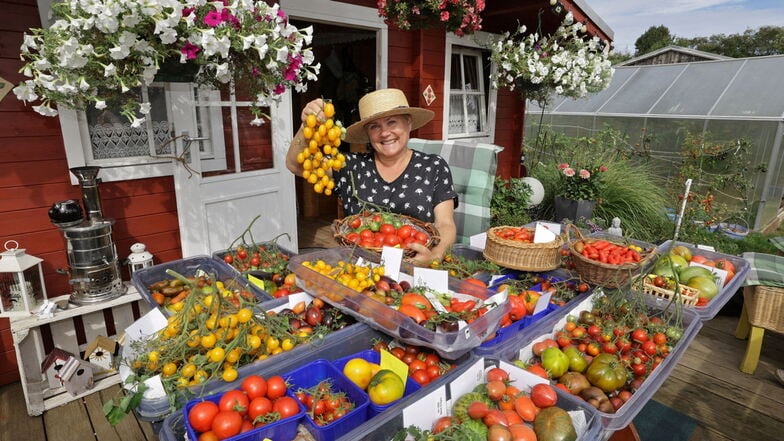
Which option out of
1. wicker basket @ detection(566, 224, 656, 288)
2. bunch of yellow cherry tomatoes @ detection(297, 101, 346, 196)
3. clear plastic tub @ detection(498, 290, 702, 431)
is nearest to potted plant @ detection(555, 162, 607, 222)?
wicker basket @ detection(566, 224, 656, 288)

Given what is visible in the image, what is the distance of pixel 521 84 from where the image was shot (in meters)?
4.46

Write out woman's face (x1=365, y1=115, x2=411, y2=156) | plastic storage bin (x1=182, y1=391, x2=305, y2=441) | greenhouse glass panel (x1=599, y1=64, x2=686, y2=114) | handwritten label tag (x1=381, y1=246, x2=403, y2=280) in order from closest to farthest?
plastic storage bin (x1=182, y1=391, x2=305, y2=441), handwritten label tag (x1=381, y1=246, x2=403, y2=280), woman's face (x1=365, y1=115, x2=411, y2=156), greenhouse glass panel (x1=599, y1=64, x2=686, y2=114)

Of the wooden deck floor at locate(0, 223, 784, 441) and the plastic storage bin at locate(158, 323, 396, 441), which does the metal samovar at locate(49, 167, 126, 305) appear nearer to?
the wooden deck floor at locate(0, 223, 784, 441)

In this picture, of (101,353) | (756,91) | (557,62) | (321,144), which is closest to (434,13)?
(321,144)

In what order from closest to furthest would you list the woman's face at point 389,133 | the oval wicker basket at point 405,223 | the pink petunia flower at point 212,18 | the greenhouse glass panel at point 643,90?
the pink petunia flower at point 212,18 → the oval wicker basket at point 405,223 → the woman's face at point 389,133 → the greenhouse glass panel at point 643,90

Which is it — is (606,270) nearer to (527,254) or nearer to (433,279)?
(527,254)

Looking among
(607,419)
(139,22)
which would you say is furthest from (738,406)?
(139,22)

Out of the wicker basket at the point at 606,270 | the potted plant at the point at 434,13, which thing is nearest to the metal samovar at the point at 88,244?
the potted plant at the point at 434,13

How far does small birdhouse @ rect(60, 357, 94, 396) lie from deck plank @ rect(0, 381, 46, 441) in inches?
7.2

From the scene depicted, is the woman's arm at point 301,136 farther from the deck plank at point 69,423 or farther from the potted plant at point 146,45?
the deck plank at point 69,423

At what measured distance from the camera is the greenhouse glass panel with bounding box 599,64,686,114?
795 centimetres

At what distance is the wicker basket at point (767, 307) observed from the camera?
7.97 ft

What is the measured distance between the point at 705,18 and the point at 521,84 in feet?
268

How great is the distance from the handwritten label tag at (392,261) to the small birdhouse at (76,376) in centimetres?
191
